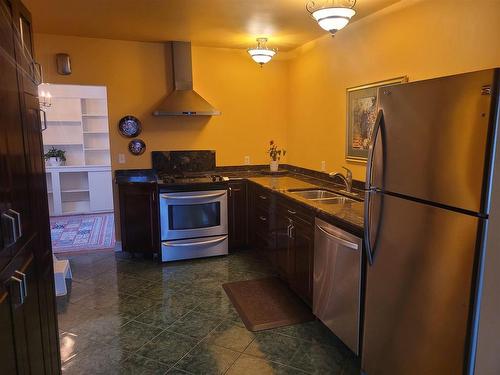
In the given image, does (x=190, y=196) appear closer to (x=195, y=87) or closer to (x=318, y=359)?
(x=195, y=87)

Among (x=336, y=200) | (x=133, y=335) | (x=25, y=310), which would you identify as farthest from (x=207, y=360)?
(x=336, y=200)

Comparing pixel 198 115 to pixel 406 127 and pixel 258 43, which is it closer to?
pixel 258 43

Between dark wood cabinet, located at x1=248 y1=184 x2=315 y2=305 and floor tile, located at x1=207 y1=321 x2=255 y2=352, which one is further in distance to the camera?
dark wood cabinet, located at x1=248 y1=184 x2=315 y2=305

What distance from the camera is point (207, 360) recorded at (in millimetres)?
2480

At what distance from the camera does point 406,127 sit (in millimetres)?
1798

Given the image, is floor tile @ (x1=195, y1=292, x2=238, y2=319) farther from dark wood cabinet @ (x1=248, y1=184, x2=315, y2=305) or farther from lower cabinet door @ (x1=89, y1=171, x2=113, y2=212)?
lower cabinet door @ (x1=89, y1=171, x2=113, y2=212)

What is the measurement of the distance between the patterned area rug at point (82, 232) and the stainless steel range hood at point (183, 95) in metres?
2.03

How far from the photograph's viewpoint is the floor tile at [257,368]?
2.35 meters

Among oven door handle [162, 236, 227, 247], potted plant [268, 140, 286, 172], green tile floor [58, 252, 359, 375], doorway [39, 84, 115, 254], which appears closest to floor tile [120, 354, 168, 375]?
green tile floor [58, 252, 359, 375]

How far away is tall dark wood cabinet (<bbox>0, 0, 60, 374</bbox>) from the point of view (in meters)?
1.31

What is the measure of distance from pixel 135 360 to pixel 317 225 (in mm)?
1570

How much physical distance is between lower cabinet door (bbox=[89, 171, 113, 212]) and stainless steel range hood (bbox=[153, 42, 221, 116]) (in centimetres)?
303

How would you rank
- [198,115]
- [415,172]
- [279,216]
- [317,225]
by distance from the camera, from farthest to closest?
[198,115], [279,216], [317,225], [415,172]

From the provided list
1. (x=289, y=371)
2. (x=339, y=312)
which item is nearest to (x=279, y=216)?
(x=339, y=312)
